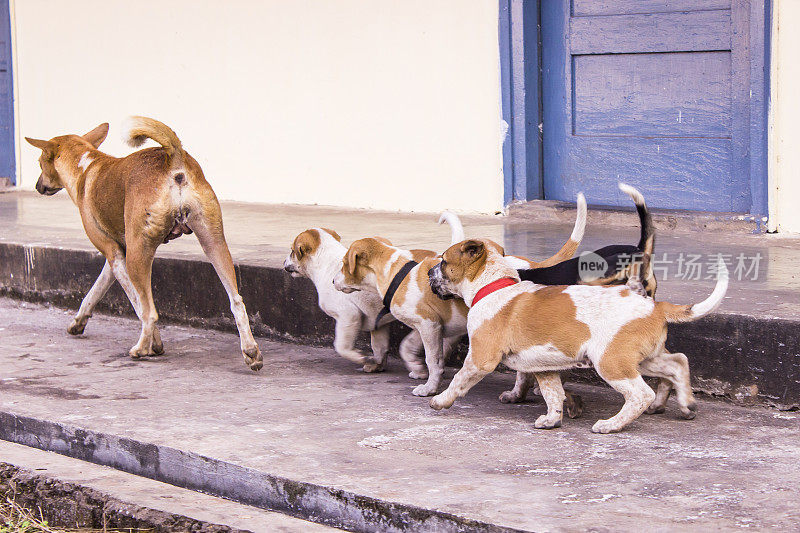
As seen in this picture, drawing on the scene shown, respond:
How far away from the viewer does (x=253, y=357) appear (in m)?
6.02

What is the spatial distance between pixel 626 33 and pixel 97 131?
3602 mm

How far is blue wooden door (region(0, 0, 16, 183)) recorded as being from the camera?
12.4 m

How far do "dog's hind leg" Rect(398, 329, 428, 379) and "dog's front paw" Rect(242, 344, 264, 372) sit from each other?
75 centimetres

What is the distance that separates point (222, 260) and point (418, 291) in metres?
1.29

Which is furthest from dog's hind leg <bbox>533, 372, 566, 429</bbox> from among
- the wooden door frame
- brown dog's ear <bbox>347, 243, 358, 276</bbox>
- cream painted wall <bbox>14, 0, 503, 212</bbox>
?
cream painted wall <bbox>14, 0, 503, 212</bbox>

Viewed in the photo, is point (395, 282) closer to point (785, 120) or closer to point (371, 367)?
point (371, 367)

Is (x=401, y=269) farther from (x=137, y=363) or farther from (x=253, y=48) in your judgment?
(x=253, y=48)

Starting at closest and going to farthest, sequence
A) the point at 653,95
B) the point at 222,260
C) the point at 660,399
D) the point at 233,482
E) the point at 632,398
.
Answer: the point at 233,482
the point at 632,398
the point at 660,399
the point at 222,260
the point at 653,95

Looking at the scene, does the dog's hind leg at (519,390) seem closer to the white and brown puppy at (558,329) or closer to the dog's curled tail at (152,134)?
the white and brown puppy at (558,329)

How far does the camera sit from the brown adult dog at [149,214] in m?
6.02

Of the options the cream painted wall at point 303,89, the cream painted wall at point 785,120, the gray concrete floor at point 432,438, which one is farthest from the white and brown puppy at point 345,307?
the cream painted wall at point 303,89

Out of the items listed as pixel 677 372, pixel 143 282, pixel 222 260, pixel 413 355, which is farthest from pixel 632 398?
pixel 143 282

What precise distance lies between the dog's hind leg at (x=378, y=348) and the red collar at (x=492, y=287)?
108 cm

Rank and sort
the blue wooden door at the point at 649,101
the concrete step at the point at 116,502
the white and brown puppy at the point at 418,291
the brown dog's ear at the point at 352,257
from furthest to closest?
the blue wooden door at the point at 649,101
the brown dog's ear at the point at 352,257
the white and brown puppy at the point at 418,291
the concrete step at the point at 116,502
